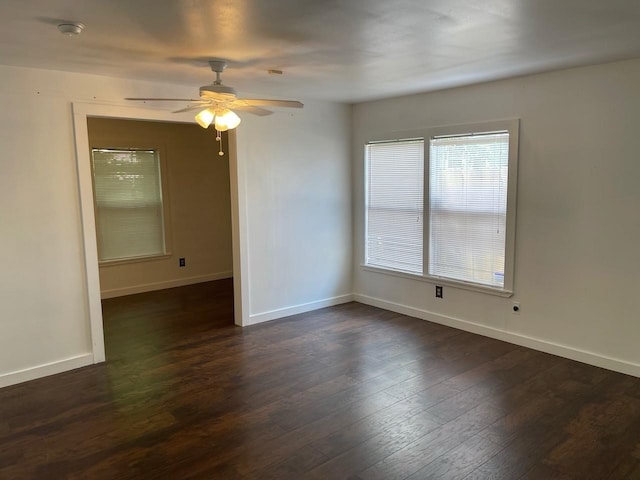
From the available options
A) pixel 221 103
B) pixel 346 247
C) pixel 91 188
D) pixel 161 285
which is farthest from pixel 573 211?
pixel 161 285

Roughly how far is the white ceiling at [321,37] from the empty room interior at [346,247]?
0.02 metres

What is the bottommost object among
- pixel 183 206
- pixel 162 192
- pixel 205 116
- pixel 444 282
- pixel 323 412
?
pixel 323 412

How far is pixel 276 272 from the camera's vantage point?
5.16 m

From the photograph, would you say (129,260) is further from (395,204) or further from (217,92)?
(217,92)

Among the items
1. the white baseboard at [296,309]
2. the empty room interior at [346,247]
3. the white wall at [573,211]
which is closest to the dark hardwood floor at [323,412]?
the empty room interior at [346,247]

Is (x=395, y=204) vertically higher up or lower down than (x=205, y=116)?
lower down

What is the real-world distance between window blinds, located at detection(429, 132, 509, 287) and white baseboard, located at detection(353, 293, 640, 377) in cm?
46

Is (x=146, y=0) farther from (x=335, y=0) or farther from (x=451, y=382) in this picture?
(x=451, y=382)

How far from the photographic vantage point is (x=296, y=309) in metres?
5.37

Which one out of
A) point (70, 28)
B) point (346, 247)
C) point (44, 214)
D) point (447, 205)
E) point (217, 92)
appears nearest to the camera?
point (70, 28)

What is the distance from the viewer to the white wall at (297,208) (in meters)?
4.93

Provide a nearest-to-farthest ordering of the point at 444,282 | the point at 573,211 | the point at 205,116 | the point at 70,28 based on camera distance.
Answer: the point at 70,28 < the point at 205,116 < the point at 573,211 < the point at 444,282

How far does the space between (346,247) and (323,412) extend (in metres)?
2.87

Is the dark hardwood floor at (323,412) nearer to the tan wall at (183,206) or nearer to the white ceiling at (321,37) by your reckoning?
the tan wall at (183,206)
